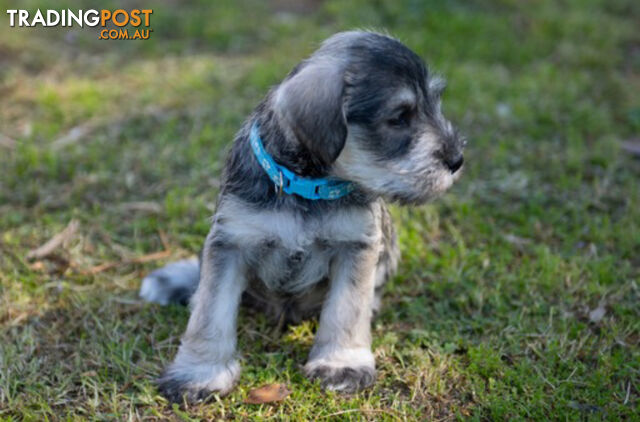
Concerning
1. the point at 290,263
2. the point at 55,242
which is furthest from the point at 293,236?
the point at 55,242

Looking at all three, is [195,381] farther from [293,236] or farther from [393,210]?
[393,210]

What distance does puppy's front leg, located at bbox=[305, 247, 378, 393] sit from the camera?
3.83 m

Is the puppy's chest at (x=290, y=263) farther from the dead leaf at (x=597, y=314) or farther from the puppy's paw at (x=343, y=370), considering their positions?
the dead leaf at (x=597, y=314)

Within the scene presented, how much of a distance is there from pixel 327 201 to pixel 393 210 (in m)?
2.05

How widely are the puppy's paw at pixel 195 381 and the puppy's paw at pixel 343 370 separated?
46 cm

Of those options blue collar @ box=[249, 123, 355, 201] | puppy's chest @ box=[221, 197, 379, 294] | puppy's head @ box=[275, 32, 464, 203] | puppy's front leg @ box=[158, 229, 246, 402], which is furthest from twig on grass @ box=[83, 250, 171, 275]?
puppy's head @ box=[275, 32, 464, 203]

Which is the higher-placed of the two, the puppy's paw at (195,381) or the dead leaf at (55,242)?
the dead leaf at (55,242)

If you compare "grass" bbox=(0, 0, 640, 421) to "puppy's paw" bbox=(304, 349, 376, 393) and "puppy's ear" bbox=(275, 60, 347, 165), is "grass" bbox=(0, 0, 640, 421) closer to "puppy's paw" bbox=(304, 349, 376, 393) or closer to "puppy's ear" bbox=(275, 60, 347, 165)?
"puppy's paw" bbox=(304, 349, 376, 393)

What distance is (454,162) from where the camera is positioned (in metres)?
3.63

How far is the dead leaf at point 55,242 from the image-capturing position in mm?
4984

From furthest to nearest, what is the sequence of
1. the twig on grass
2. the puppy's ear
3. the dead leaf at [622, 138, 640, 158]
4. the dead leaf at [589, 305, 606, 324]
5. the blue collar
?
1. the dead leaf at [622, 138, 640, 158]
2. the twig on grass
3. the dead leaf at [589, 305, 606, 324]
4. the blue collar
5. the puppy's ear

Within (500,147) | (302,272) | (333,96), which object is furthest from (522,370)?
(500,147)

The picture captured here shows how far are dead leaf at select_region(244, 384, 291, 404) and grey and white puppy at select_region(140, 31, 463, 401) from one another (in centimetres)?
15

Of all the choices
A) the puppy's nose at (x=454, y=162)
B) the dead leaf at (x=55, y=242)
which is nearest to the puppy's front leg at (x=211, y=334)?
the puppy's nose at (x=454, y=162)
